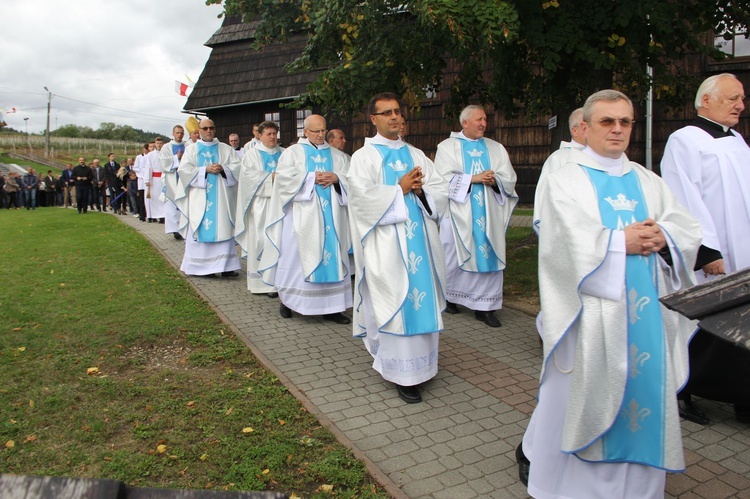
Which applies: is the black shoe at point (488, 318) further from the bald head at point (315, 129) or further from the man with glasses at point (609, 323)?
the man with glasses at point (609, 323)

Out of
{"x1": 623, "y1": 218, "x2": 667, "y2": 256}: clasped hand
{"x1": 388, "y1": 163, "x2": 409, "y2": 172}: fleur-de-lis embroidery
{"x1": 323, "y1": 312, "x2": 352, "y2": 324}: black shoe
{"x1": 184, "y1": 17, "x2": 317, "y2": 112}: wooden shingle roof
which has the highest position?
{"x1": 184, "y1": 17, "x2": 317, "y2": 112}: wooden shingle roof

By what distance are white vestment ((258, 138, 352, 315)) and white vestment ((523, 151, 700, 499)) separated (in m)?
4.30

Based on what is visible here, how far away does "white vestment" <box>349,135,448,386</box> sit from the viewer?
500cm

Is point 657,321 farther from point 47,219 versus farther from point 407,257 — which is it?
point 47,219

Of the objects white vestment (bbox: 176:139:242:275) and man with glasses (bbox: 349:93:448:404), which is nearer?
man with glasses (bbox: 349:93:448:404)

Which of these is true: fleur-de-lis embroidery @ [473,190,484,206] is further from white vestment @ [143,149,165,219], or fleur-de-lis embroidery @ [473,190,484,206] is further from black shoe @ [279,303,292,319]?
white vestment @ [143,149,165,219]

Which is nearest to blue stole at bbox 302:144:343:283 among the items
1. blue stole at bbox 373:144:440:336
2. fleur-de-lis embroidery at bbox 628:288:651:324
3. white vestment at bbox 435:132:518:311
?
white vestment at bbox 435:132:518:311

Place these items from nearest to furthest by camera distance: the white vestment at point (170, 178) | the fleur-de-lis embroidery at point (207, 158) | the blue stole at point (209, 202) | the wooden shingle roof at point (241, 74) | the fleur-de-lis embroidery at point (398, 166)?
the fleur-de-lis embroidery at point (398, 166), the blue stole at point (209, 202), the fleur-de-lis embroidery at point (207, 158), the white vestment at point (170, 178), the wooden shingle roof at point (241, 74)

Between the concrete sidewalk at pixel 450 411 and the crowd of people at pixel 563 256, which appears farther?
the concrete sidewalk at pixel 450 411

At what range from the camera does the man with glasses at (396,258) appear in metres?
4.99

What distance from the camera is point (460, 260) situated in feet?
23.9

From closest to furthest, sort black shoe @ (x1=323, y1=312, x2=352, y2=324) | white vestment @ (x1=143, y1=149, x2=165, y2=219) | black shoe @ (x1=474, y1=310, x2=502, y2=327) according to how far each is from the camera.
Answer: black shoe @ (x1=474, y1=310, x2=502, y2=327), black shoe @ (x1=323, y1=312, x2=352, y2=324), white vestment @ (x1=143, y1=149, x2=165, y2=219)

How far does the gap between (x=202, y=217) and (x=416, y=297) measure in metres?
5.69

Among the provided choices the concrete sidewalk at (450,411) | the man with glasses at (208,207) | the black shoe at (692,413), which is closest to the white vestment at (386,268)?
the concrete sidewalk at (450,411)
